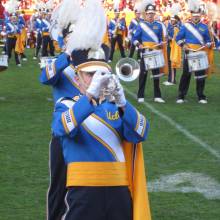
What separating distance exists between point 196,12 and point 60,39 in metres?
7.86

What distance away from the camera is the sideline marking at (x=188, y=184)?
6849 mm

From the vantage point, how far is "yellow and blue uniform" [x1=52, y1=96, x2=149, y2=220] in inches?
153

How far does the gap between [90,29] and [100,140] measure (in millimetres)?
758

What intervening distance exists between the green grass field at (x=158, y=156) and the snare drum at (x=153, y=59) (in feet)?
2.10

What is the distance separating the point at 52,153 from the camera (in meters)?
5.26

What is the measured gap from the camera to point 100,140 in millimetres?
3939

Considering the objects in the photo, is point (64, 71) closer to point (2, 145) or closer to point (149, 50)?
point (2, 145)

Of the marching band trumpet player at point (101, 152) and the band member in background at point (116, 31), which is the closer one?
the marching band trumpet player at point (101, 152)

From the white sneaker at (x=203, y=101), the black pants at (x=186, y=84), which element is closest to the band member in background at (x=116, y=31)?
the black pants at (x=186, y=84)

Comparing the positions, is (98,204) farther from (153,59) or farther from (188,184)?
(153,59)

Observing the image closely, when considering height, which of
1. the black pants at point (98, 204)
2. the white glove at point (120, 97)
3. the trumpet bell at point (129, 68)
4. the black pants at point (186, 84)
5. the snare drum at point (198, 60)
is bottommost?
the black pants at point (186, 84)

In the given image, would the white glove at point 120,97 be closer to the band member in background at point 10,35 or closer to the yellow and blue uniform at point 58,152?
the yellow and blue uniform at point 58,152

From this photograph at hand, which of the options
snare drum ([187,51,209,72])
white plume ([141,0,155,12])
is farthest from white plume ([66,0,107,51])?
white plume ([141,0,155,12])

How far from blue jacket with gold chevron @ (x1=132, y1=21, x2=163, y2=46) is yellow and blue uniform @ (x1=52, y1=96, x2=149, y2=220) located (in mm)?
9242
